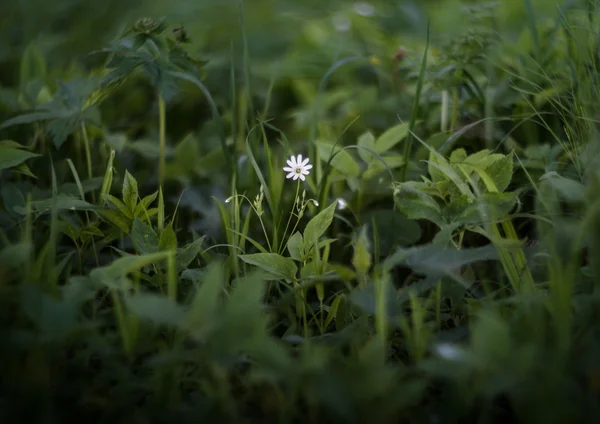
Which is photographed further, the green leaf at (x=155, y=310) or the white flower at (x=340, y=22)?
the white flower at (x=340, y=22)

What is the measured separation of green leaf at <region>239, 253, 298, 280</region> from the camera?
4.20 feet

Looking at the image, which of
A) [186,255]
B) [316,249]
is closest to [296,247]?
[316,249]

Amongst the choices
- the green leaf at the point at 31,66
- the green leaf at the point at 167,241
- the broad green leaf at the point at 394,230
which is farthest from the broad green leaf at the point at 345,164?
the green leaf at the point at 31,66

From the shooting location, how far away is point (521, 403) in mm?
895

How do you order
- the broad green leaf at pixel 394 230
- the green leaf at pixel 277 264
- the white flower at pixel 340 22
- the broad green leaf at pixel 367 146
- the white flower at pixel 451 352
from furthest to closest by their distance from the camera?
the white flower at pixel 340 22, the broad green leaf at pixel 367 146, the broad green leaf at pixel 394 230, the green leaf at pixel 277 264, the white flower at pixel 451 352

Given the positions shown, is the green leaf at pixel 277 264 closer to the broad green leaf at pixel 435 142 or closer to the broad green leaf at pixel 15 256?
the broad green leaf at pixel 15 256

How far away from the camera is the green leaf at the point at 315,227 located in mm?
1316

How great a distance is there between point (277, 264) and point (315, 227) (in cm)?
12

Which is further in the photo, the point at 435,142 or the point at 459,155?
the point at 435,142

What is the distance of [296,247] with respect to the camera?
4.37ft

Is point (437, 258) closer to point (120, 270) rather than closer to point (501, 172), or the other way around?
point (501, 172)

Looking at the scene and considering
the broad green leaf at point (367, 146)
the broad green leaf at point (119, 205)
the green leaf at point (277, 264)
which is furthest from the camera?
A: the broad green leaf at point (367, 146)

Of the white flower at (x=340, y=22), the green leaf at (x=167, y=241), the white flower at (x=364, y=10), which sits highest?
the white flower at (x=364, y=10)

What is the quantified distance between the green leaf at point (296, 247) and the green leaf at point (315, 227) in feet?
0.04
